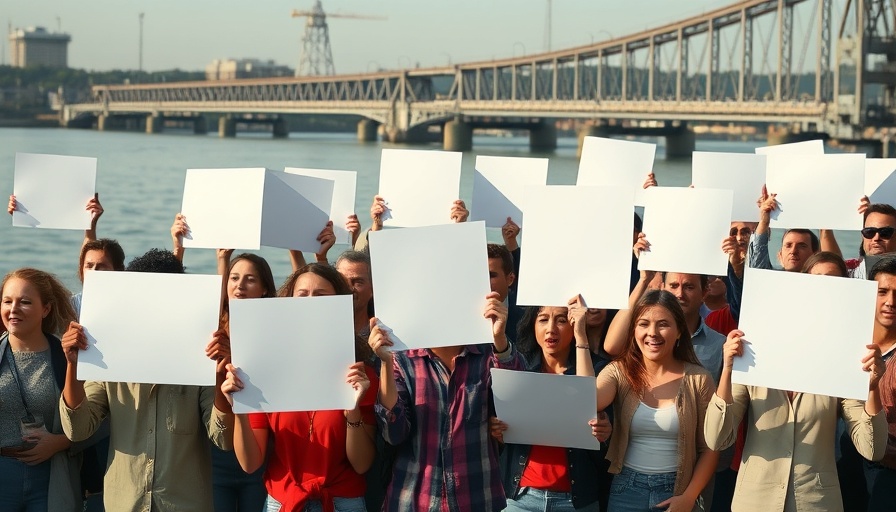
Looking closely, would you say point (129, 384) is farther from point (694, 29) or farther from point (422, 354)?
point (694, 29)

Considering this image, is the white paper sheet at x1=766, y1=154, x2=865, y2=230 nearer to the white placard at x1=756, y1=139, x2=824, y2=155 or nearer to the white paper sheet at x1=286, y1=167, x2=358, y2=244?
the white placard at x1=756, y1=139, x2=824, y2=155

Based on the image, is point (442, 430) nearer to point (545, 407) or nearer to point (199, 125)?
point (545, 407)

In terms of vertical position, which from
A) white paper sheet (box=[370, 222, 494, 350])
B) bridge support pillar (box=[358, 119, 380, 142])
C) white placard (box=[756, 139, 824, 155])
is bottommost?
white paper sheet (box=[370, 222, 494, 350])

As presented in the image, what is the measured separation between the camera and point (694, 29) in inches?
3354

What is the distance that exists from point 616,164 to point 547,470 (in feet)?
11.8

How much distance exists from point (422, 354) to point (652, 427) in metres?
1.06

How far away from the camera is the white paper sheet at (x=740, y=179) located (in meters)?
8.41

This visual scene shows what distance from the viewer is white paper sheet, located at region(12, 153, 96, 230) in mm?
8039

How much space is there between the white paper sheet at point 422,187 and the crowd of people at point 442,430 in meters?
2.44

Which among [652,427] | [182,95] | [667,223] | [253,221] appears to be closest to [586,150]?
[667,223]

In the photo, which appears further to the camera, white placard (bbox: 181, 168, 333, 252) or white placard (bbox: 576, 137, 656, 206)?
white placard (bbox: 576, 137, 656, 206)

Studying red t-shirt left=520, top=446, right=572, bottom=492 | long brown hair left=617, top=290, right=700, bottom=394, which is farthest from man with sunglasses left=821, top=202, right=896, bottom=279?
red t-shirt left=520, top=446, right=572, bottom=492

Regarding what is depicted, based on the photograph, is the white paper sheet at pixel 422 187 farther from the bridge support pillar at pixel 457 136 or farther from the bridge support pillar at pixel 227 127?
the bridge support pillar at pixel 227 127

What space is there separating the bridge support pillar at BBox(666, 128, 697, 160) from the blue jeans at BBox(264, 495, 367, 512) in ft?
241
